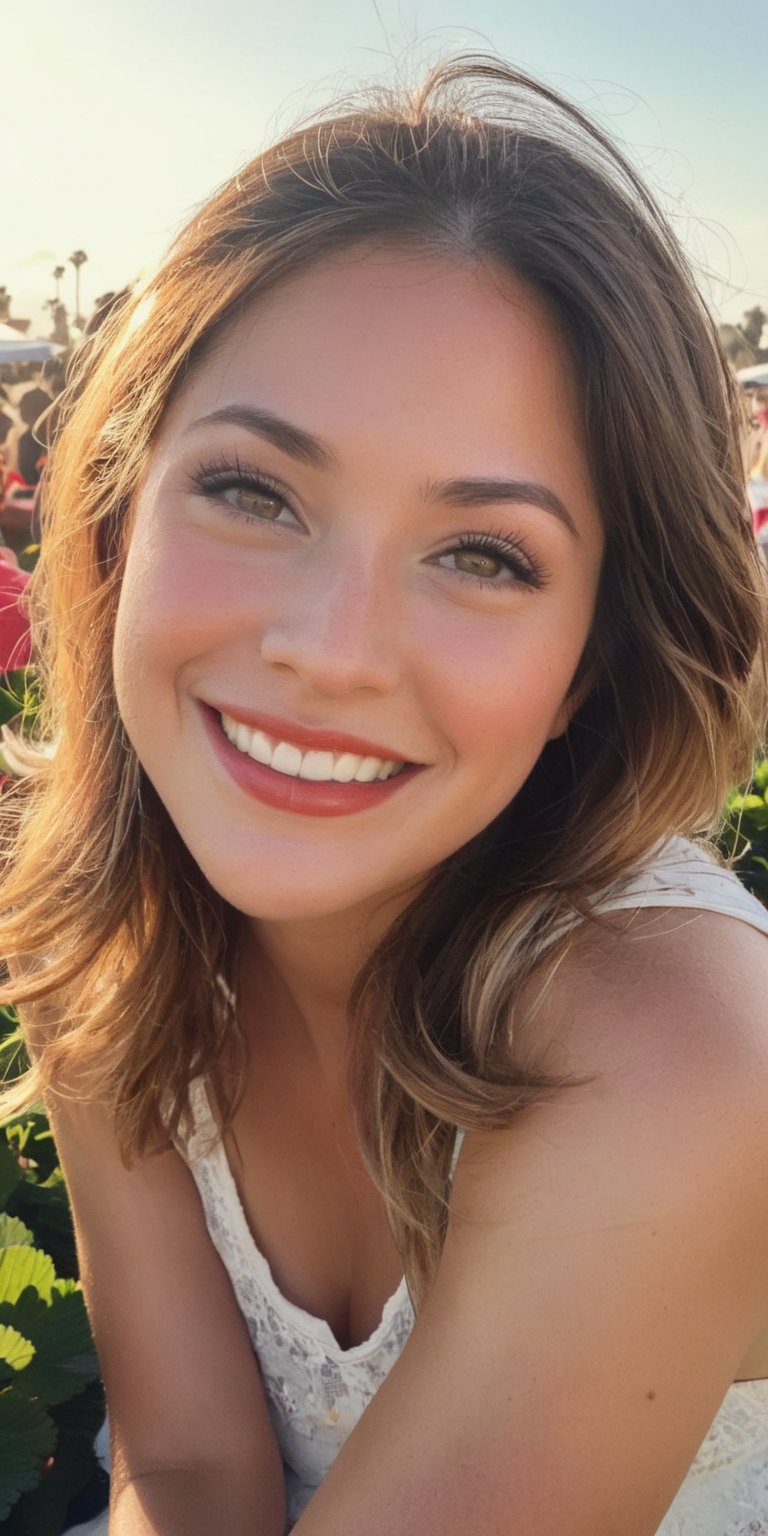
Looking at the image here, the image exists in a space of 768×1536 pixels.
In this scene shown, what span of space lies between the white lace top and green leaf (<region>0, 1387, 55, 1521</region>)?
471mm

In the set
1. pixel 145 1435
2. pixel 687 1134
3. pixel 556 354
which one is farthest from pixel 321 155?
pixel 145 1435

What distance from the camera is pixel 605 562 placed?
5.65 feet

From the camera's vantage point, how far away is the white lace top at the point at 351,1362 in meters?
1.71

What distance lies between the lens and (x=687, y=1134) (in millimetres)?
1382

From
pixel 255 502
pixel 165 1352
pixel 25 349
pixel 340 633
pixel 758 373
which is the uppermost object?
pixel 25 349

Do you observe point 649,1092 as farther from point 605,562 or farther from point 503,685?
point 605,562

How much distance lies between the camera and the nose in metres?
1.50

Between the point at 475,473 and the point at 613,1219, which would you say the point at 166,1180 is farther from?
the point at 475,473

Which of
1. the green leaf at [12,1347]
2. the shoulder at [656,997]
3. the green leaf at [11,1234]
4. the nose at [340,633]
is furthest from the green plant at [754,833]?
the green leaf at [12,1347]

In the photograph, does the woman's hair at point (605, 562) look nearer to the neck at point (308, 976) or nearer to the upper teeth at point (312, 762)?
the neck at point (308, 976)

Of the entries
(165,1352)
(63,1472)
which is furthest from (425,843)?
(63,1472)

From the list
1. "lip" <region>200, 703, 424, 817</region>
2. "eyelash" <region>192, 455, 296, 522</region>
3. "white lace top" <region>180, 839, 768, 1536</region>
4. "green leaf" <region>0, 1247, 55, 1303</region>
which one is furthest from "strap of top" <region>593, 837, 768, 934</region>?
"green leaf" <region>0, 1247, 55, 1303</region>

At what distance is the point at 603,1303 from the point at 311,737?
64cm

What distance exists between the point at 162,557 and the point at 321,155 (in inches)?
21.1
